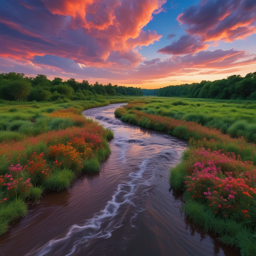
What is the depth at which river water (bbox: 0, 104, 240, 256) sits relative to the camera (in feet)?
13.3

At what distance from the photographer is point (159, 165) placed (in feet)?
31.2

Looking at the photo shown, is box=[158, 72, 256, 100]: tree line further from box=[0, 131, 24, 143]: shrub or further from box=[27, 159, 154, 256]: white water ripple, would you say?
box=[0, 131, 24, 143]: shrub

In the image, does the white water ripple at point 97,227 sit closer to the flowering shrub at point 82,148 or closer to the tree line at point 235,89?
the flowering shrub at point 82,148

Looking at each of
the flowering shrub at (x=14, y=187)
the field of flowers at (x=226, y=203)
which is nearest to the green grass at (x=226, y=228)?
the field of flowers at (x=226, y=203)

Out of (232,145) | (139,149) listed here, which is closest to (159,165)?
(139,149)

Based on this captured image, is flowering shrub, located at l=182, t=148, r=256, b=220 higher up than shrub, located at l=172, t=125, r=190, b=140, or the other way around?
flowering shrub, located at l=182, t=148, r=256, b=220

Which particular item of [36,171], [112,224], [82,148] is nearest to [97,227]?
[112,224]

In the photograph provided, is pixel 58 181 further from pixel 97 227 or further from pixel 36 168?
pixel 97 227

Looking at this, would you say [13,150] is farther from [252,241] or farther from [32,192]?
[252,241]

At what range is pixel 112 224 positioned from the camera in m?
4.94

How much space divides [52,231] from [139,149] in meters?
8.88

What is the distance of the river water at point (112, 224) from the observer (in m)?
4.05

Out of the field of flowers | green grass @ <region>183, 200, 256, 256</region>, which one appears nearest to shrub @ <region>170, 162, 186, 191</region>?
the field of flowers

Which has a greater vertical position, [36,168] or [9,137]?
[9,137]
